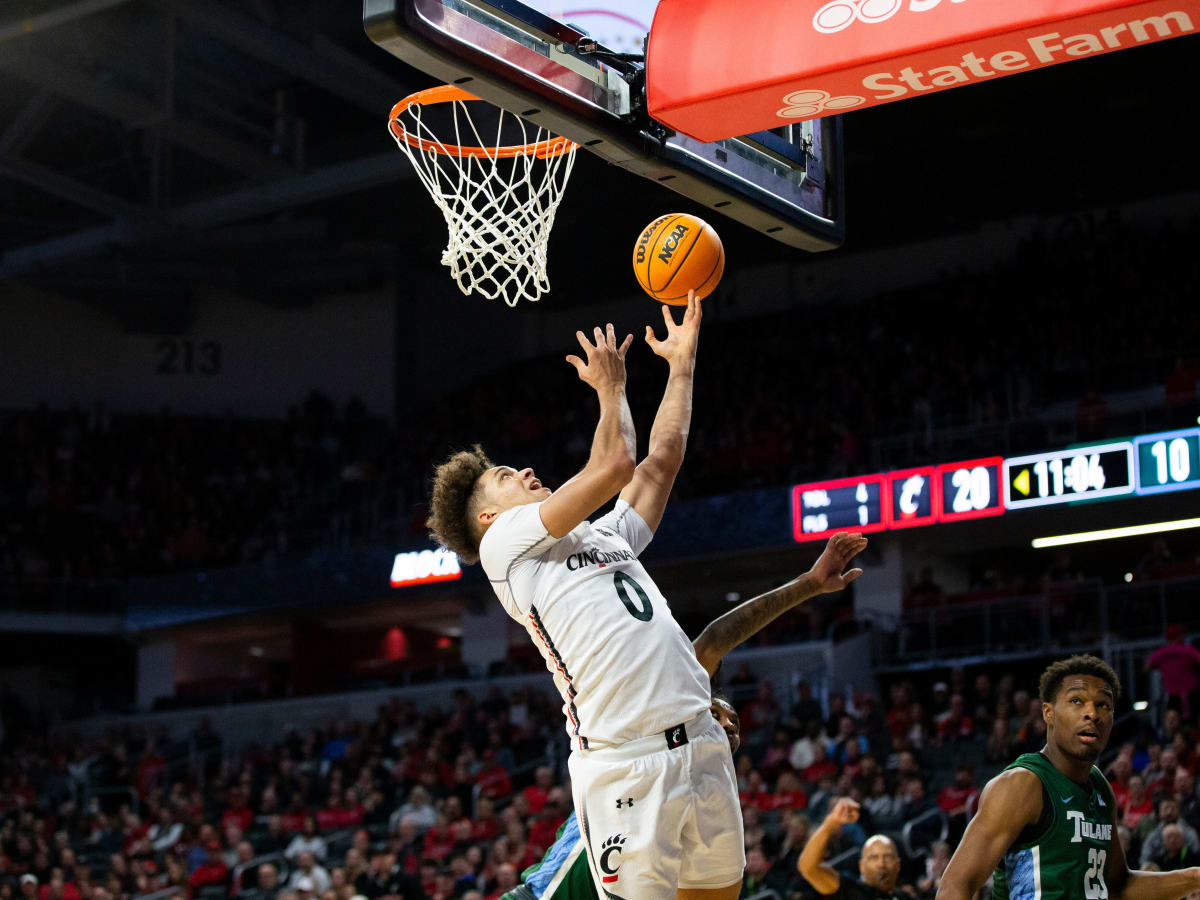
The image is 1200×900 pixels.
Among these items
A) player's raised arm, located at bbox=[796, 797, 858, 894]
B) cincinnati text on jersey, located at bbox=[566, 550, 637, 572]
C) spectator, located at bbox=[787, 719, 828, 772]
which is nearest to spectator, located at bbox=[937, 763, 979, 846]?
spectator, located at bbox=[787, 719, 828, 772]

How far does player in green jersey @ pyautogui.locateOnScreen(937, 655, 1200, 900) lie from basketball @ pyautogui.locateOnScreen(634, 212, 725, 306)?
5.79ft

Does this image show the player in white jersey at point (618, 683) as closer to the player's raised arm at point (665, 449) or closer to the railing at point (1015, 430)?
the player's raised arm at point (665, 449)

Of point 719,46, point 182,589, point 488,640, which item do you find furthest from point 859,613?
point 719,46

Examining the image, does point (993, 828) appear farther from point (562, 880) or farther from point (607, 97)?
point (607, 97)

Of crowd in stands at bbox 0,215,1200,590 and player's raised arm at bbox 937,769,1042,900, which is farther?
crowd in stands at bbox 0,215,1200,590

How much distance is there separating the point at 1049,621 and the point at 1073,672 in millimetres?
12914

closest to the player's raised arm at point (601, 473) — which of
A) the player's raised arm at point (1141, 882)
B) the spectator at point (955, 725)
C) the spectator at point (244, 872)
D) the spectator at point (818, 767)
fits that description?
the player's raised arm at point (1141, 882)

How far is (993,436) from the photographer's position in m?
18.3

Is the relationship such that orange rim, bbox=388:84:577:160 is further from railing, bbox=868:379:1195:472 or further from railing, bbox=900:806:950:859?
railing, bbox=868:379:1195:472

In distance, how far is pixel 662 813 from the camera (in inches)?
161

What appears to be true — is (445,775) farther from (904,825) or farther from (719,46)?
(719,46)

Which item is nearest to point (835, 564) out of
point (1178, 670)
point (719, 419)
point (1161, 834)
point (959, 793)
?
point (1161, 834)

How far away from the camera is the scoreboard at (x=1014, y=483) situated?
16188mm

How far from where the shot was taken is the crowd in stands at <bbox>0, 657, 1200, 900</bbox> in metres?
12.2
